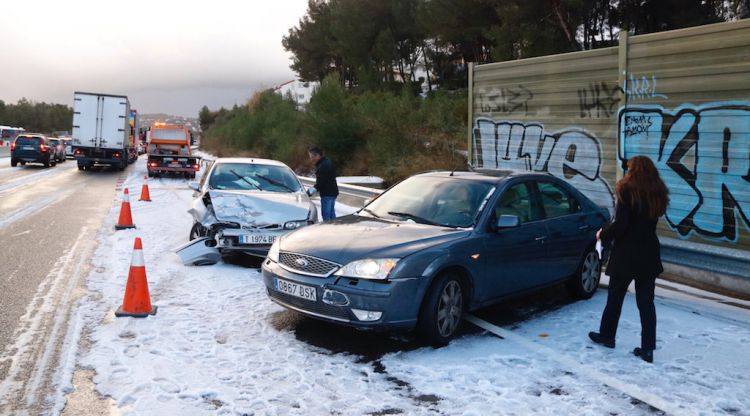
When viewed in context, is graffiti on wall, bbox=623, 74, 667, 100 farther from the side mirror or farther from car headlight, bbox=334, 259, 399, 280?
car headlight, bbox=334, 259, 399, 280

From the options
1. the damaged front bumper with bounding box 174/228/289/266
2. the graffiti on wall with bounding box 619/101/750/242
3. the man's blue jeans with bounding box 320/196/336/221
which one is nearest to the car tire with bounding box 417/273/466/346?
the damaged front bumper with bounding box 174/228/289/266

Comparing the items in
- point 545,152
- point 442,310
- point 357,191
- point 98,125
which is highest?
point 98,125

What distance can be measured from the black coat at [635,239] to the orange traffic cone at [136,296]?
4.31 meters

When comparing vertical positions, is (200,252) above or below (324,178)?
below

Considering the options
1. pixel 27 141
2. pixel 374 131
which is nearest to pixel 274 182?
Answer: pixel 374 131

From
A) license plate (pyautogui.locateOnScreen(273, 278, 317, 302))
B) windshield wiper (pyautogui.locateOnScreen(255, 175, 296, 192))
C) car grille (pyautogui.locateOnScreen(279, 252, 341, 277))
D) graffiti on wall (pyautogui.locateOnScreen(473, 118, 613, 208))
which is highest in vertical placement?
graffiti on wall (pyautogui.locateOnScreen(473, 118, 613, 208))

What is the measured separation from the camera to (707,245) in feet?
25.9

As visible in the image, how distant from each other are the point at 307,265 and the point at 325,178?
5.34 meters

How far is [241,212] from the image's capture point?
879cm

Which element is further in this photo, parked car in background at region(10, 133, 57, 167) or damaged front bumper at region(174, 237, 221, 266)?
parked car in background at region(10, 133, 57, 167)

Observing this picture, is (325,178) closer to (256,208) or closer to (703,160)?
(256,208)

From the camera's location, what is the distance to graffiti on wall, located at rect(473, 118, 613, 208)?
9.70 meters

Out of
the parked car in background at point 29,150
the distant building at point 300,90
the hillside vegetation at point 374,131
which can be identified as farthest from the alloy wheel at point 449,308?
the parked car in background at point 29,150

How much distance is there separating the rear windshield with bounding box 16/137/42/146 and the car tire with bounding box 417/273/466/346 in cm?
3493
